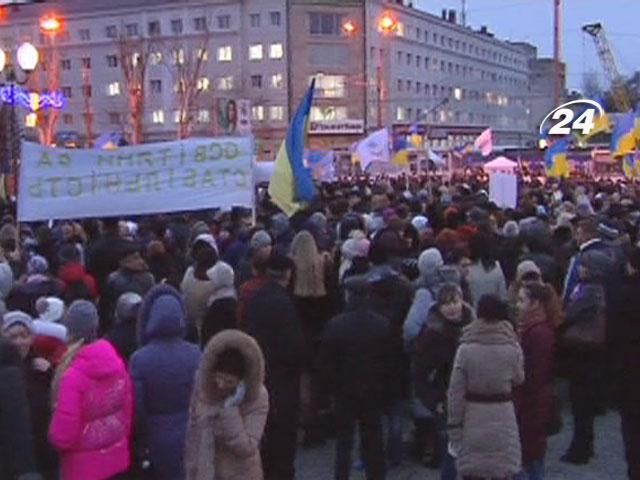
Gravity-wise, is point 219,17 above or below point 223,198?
above

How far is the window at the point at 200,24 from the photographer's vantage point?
2884 inches

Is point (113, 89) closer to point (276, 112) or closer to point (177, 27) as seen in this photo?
point (177, 27)

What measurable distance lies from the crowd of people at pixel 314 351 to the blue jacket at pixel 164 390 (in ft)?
0.04

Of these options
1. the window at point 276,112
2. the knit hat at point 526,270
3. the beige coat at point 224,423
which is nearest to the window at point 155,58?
the window at point 276,112

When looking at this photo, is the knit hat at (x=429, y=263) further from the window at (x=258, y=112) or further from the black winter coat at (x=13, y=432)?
the window at (x=258, y=112)

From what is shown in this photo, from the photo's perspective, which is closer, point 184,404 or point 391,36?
point 184,404

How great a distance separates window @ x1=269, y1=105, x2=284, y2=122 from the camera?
71938 mm

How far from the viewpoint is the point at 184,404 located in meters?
5.95

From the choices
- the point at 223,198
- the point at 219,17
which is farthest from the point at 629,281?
the point at 219,17

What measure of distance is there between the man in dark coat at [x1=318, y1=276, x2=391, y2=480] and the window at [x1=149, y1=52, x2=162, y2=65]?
222 feet

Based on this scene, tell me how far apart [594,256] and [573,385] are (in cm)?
112

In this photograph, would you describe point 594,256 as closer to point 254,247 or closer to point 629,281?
point 629,281

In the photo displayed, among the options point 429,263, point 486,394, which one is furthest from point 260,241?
point 486,394

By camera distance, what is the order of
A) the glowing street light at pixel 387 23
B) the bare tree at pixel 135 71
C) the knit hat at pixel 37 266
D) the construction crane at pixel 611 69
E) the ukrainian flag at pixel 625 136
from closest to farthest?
1. the knit hat at pixel 37 266
2. the ukrainian flag at pixel 625 136
3. the glowing street light at pixel 387 23
4. the bare tree at pixel 135 71
5. the construction crane at pixel 611 69
